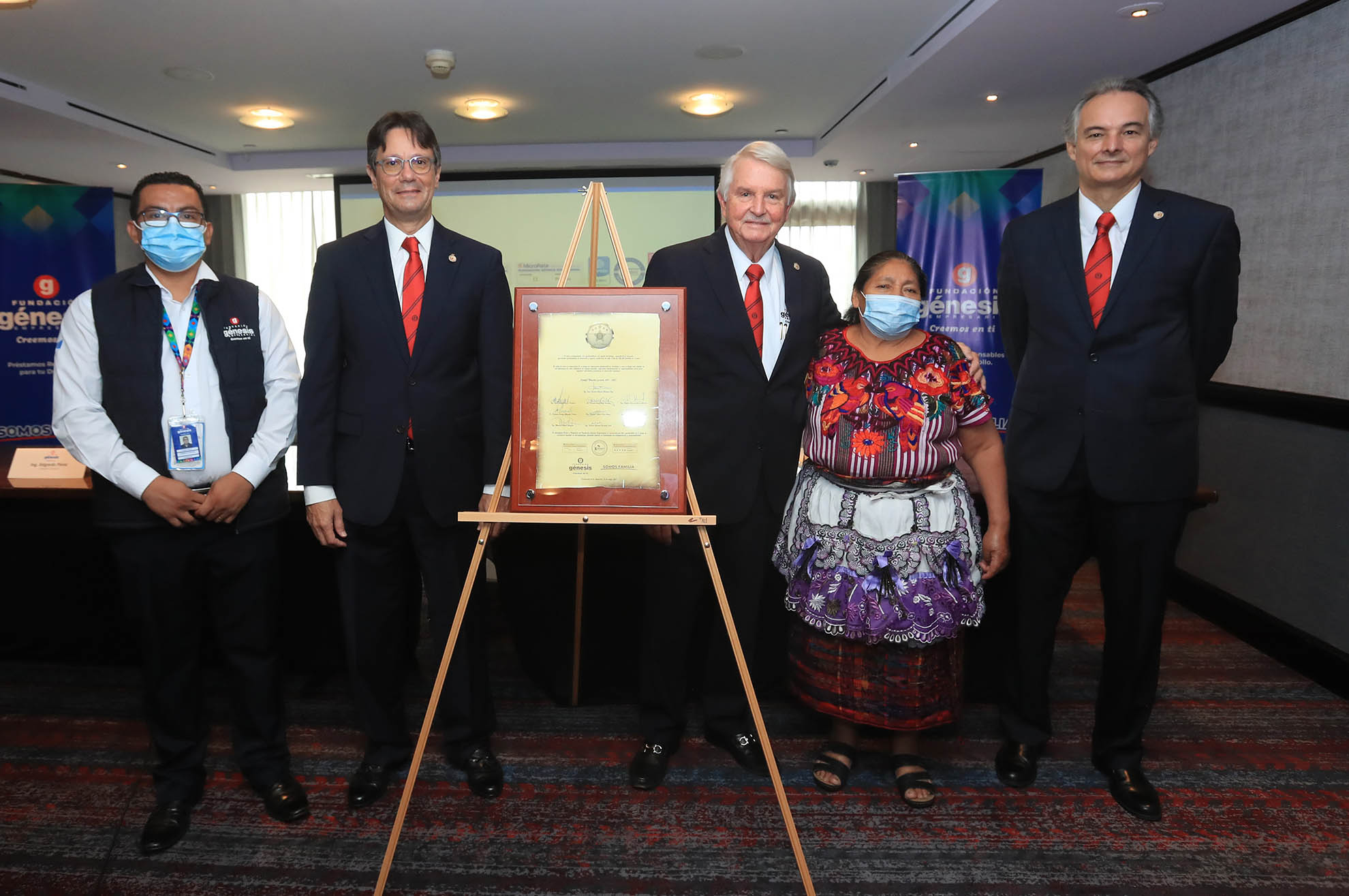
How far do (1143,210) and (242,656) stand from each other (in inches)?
100

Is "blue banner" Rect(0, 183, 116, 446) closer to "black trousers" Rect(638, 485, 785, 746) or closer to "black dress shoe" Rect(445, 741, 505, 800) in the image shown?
"black dress shoe" Rect(445, 741, 505, 800)

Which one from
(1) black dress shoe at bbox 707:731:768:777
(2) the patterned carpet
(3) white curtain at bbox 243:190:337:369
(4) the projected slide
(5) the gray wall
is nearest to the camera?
(2) the patterned carpet

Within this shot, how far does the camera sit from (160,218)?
1938 millimetres

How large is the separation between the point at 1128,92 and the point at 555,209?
627cm

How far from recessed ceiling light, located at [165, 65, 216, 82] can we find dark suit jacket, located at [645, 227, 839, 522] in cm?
421

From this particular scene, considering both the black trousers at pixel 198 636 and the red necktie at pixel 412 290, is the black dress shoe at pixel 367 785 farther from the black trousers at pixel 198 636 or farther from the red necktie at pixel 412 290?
the red necktie at pixel 412 290

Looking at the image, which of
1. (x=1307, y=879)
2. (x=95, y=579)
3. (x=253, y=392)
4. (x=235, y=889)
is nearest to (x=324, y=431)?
(x=253, y=392)

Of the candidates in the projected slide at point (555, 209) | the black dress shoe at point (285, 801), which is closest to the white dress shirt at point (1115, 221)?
the black dress shoe at point (285, 801)

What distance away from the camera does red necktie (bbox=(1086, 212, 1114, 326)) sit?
2.04 meters

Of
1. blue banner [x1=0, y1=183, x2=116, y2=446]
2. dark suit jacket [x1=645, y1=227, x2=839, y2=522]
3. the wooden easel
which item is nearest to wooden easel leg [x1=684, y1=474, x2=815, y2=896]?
the wooden easel

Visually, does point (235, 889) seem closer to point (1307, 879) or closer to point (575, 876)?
point (575, 876)

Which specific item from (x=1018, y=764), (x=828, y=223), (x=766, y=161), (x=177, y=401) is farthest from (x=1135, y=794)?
(x=828, y=223)

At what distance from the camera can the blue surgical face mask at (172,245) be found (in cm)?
193

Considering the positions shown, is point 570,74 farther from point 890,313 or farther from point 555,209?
point 890,313
